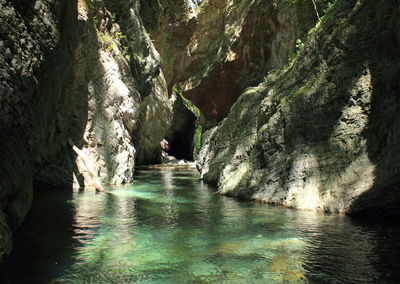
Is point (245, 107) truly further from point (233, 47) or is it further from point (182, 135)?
point (182, 135)

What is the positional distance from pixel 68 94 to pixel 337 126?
7487 millimetres

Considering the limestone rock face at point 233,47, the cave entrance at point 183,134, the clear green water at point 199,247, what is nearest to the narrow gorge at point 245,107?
the limestone rock face at point 233,47

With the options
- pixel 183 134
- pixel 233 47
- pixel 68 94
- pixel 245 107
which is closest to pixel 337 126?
pixel 245 107

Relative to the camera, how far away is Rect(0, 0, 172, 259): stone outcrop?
4.02 metres

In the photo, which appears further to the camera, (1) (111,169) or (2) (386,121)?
(1) (111,169)

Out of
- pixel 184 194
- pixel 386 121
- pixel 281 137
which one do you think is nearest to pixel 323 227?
pixel 386 121

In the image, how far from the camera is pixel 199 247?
4.98 m

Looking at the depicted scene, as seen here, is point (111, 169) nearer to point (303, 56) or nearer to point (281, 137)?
point (281, 137)

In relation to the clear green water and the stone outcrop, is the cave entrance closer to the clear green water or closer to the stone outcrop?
the stone outcrop

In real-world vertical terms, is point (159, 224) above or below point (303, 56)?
below

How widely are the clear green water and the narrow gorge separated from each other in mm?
611

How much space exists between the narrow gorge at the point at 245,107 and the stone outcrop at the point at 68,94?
3 cm

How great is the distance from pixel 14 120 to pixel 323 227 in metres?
4.86

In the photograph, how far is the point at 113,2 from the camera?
17.0 m
